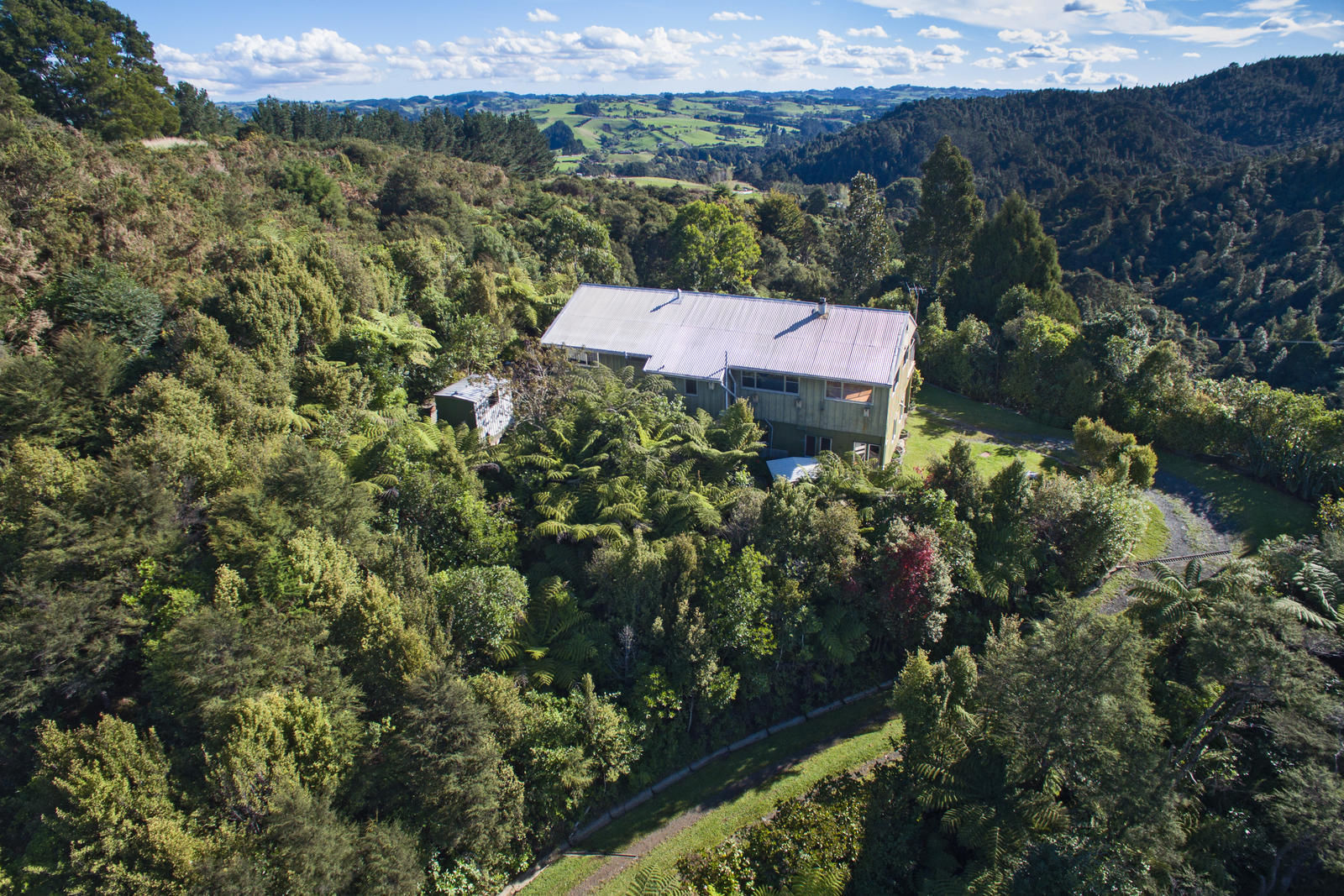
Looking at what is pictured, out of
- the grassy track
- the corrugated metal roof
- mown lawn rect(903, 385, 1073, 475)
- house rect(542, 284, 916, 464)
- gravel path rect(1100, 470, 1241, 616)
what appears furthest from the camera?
mown lawn rect(903, 385, 1073, 475)

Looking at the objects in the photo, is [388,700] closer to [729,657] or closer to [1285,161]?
[729,657]

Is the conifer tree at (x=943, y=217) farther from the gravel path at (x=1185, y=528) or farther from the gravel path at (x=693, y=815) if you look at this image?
the gravel path at (x=693, y=815)

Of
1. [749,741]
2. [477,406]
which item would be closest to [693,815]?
[749,741]

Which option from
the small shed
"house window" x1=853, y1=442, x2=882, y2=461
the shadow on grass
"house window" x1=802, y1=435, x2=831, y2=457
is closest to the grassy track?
the shadow on grass

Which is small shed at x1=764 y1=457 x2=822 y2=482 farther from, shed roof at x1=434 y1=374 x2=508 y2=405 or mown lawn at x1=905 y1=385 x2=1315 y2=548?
shed roof at x1=434 y1=374 x2=508 y2=405

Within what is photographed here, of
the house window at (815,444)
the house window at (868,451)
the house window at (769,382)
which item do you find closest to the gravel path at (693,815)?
the house window at (868,451)

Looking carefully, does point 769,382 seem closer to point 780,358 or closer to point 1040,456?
point 780,358
